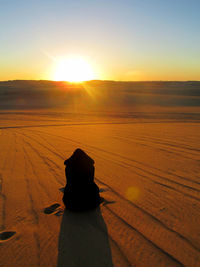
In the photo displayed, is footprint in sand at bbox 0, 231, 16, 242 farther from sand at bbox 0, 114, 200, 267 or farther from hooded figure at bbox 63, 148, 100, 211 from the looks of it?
hooded figure at bbox 63, 148, 100, 211

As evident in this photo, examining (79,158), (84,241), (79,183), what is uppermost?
(79,158)

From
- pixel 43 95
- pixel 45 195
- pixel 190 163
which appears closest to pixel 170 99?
pixel 43 95

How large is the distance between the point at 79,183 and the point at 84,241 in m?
0.89

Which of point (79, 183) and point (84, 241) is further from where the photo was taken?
point (79, 183)

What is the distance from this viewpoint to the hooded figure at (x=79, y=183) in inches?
137

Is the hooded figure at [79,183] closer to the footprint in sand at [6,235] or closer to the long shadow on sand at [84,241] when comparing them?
the long shadow on sand at [84,241]

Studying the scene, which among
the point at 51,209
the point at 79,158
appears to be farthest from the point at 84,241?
the point at 79,158

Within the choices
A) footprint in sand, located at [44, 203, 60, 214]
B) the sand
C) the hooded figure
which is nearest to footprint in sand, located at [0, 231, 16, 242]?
the sand

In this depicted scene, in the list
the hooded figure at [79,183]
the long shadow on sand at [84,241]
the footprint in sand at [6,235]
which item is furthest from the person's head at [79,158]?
the footprint in sand at [6,235]

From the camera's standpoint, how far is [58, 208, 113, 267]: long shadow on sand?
98.0 inches

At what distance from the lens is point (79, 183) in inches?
138

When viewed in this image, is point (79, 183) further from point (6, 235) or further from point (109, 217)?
point (6, 235)

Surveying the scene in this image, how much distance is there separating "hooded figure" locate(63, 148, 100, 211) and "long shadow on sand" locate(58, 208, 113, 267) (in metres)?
0.13

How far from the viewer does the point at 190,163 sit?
237 inches
